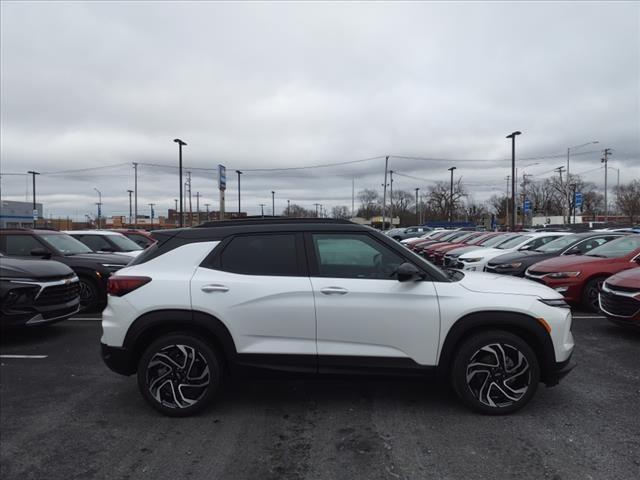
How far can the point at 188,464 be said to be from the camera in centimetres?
319

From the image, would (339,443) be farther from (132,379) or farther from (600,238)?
(600,238)

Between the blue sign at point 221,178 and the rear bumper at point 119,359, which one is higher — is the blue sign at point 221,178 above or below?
above

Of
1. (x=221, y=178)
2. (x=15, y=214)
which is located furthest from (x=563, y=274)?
(x=15, y=214)

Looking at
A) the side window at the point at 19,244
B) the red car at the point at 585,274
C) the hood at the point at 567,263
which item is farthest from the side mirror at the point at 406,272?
the side window at the point at 19,244

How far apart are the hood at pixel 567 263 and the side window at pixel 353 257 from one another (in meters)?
6.13

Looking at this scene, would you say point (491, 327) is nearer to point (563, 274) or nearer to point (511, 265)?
point (563, 274)

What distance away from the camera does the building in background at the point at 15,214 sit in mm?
73562

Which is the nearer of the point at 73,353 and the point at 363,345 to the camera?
the point at 363,345

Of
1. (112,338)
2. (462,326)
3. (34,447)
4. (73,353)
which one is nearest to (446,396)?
(462,326)

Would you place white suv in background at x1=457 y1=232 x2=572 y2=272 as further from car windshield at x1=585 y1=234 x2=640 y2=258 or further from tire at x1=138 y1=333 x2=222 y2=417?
tire at x1=138 y1=333 x2=222 y2=417

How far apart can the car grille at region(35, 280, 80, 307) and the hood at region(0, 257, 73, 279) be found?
196mm

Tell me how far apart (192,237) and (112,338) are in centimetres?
114

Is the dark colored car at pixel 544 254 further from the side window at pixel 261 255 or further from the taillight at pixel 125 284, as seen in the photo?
the taillight at pixel 125 284

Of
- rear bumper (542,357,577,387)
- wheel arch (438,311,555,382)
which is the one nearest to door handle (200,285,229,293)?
wheel arch (438,311,555,382)
